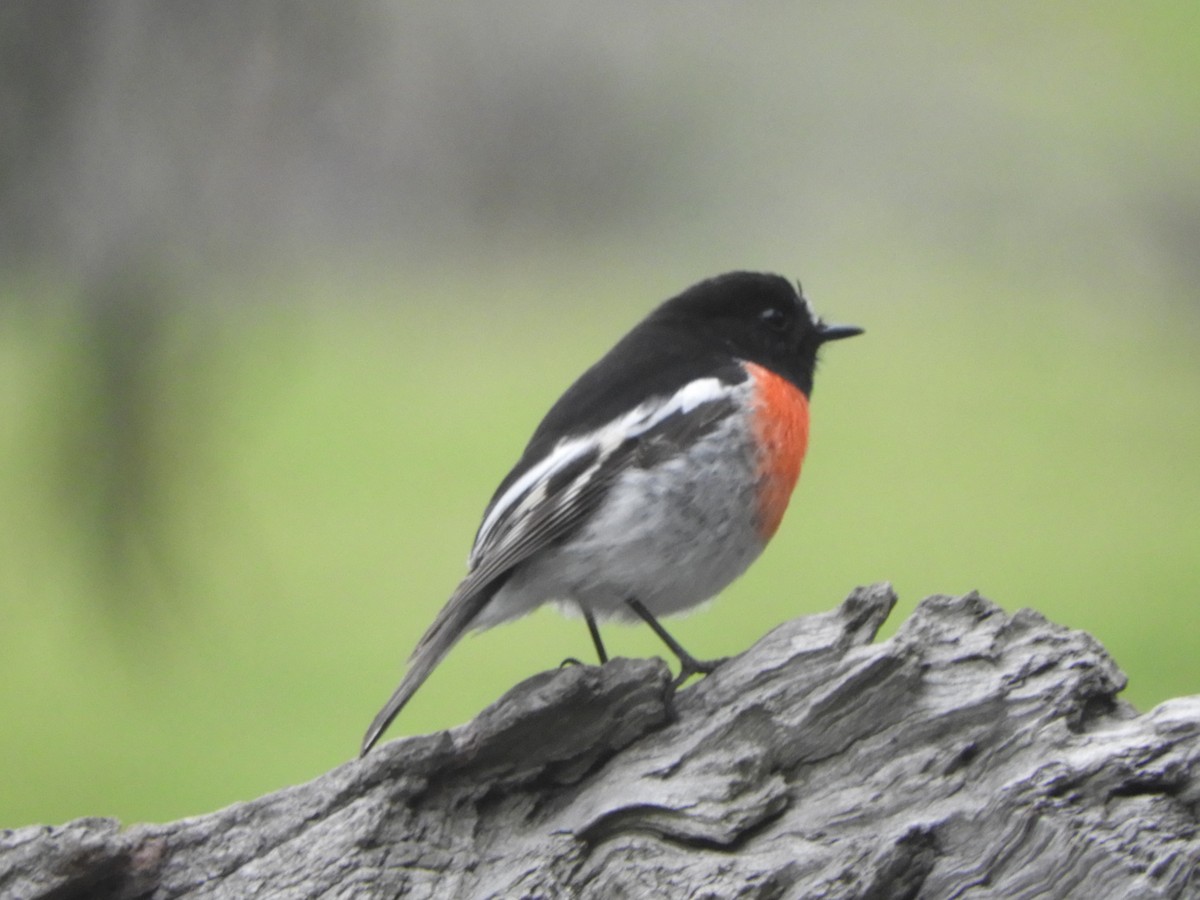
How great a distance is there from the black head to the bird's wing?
31cm

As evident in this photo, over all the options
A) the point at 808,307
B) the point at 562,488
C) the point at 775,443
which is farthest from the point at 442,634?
the point at 808,307

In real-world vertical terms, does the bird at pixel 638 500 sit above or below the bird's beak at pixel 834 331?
below

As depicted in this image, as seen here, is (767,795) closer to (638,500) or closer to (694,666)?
(694,666)

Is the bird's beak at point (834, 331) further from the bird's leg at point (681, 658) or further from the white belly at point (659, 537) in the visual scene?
the bird's leg at point (681, 658)

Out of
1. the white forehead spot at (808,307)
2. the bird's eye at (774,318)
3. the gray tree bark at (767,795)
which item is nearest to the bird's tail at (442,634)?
the gray tree bark at (767,795)

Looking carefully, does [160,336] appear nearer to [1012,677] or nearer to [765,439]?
[765,439]

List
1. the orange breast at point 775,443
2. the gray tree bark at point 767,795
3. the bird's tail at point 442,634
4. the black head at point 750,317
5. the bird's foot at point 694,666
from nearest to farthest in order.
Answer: the gray tree bark at point 767,795 < the bird's tail at point 442,634 < the bird's foot at point 694,666 < the orange breast at point 775,443 < the black head at point 750,317

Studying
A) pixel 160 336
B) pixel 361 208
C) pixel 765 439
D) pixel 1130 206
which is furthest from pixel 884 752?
pixel 1130 206

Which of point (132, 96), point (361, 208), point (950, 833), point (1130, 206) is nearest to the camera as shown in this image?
point (950, 833)

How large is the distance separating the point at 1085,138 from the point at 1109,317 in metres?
0.60

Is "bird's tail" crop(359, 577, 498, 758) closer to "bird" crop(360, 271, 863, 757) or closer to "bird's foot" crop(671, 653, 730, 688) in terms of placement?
"bird" crop(360, 271, 863, 757)

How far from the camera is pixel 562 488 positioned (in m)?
2.59

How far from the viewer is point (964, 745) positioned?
2.10 m

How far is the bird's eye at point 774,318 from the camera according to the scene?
10.1 ft
